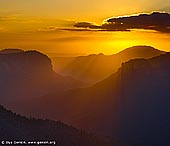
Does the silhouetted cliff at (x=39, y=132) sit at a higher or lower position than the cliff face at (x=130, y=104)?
lower

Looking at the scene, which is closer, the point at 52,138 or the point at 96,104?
the point at 52,138

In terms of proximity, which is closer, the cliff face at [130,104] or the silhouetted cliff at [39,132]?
the silhouetted cliff at [39,132]

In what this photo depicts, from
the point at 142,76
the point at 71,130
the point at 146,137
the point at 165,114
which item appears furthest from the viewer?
the point at 142,76

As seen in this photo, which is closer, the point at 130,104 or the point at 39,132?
the point at 39,132

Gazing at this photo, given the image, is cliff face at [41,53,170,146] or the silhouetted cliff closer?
the silhouetted cliff

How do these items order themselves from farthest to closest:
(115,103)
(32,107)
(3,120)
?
(32,107), (115,103), (3,120)

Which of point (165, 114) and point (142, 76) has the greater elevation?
point (142, 76)

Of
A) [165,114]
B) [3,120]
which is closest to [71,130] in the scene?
[3,120]

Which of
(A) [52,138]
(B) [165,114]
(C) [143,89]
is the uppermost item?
(C) [143,89]

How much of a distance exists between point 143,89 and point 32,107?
39.9m

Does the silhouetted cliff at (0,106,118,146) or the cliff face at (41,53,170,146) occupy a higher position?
the cliff face at (41,53,170,146)

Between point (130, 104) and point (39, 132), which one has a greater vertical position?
point (130, 104)

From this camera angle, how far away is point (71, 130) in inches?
1597

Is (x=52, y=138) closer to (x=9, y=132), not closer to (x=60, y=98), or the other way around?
(x=9, y=132)
